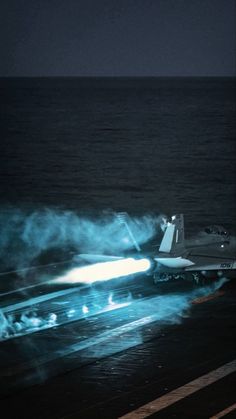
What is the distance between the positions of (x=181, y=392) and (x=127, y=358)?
4.61 meters

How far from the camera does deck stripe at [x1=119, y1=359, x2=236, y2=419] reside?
2956cm

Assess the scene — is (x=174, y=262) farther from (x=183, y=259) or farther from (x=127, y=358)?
(x=127, y=358)

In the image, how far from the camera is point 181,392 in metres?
31.7

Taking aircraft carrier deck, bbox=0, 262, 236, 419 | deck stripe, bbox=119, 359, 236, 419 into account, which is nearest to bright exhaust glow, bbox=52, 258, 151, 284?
aircraft carrier deck, bbox=0, 262, 236, 419

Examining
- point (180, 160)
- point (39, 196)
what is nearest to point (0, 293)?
point (39, 196)

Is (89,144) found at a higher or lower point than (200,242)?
higher

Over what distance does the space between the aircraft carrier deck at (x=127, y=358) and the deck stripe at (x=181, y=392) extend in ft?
0.11

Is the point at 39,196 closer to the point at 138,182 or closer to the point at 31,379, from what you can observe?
the point at 138,182

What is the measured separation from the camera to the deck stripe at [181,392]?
29.6 m

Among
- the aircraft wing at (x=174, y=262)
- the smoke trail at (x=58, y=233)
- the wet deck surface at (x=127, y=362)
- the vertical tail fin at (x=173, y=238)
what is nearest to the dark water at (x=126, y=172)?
the smoke trail at (x=58, y=233)

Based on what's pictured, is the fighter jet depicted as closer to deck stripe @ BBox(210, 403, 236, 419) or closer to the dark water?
deck stripe @ BBox(210, 403, 236, 419)

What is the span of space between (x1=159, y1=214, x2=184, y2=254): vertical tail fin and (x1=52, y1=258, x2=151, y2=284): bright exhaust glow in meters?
1.59

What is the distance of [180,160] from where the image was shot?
140 meters

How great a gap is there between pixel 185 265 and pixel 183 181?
66.5m
